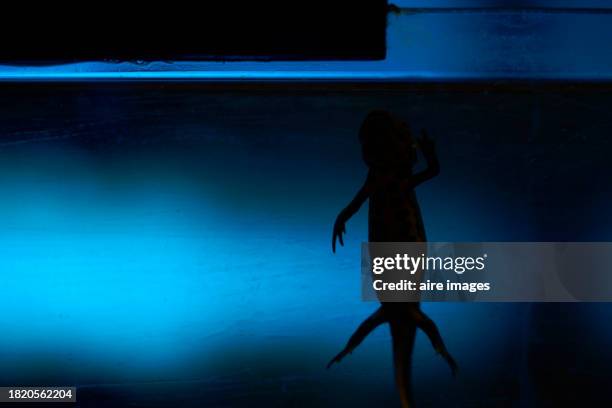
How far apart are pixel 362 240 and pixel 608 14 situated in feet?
3.89

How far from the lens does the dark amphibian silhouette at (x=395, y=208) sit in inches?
75.8

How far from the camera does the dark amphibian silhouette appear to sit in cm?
193

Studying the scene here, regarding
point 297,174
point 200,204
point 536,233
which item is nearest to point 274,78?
point 297,174

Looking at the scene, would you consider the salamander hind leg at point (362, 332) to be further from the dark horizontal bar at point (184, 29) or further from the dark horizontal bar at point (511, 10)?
the dark horizontal bar at point (511, 10)

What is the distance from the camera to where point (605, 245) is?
2.05 metres

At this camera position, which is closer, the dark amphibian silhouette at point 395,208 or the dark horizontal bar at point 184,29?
the dark horizontal bar at point 184,29

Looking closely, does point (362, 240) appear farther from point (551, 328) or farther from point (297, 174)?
point (551, 328)

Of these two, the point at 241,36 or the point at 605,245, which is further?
the point at 605,245
